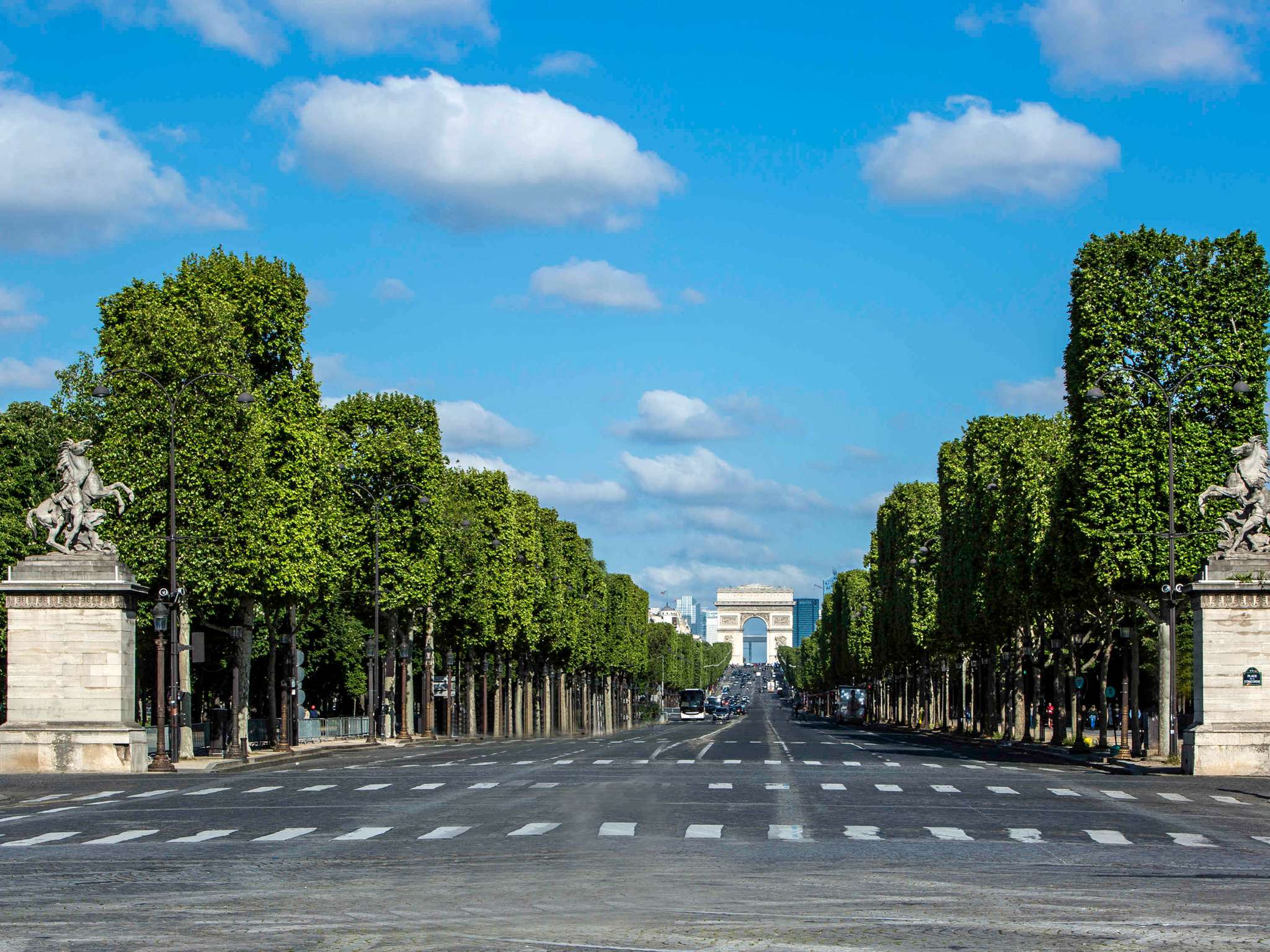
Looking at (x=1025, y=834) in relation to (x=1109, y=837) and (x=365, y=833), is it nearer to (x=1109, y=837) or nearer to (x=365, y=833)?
(x=1109, y=837)

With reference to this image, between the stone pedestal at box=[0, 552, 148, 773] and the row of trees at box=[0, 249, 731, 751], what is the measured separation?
545cm

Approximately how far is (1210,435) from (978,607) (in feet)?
102

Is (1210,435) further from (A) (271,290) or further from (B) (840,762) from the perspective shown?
(A) (271,290)

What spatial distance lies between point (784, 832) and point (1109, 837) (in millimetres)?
4362

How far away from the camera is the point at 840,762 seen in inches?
1929

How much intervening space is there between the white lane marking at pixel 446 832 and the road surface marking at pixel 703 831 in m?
3.10

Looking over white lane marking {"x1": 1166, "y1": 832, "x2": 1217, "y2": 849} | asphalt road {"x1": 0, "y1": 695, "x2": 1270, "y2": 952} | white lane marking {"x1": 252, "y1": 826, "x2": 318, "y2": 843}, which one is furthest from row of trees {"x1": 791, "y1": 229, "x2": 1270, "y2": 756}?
white lane marking {"x1": 252, "y1": 826, "x2": 318, "y2": 843}

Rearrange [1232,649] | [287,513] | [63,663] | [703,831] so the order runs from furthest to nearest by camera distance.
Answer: [287,513]
[63,663]
[1232,649]
[703,831]

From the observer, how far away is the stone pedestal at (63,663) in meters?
45.3

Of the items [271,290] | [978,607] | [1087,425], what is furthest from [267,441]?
[978,607]

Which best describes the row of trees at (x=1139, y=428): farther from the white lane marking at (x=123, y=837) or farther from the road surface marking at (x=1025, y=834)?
the white lane marking at (x=123, y=837)

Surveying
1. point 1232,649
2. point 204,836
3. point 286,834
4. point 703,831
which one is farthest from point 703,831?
point 1232,649

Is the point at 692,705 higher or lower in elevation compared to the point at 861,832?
lower

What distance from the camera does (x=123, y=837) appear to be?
78.4ft
